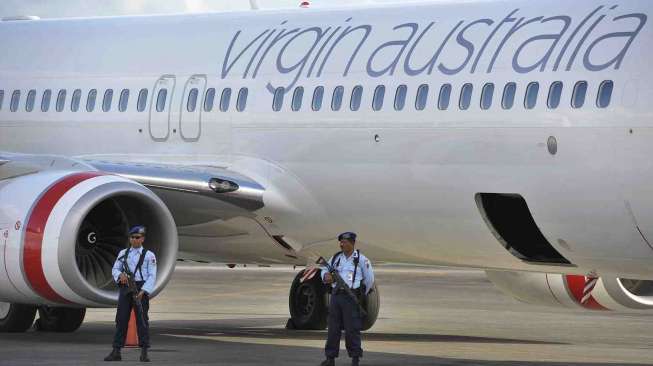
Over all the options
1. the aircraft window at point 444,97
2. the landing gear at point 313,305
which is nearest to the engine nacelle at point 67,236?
the aircraft window at point 444,97

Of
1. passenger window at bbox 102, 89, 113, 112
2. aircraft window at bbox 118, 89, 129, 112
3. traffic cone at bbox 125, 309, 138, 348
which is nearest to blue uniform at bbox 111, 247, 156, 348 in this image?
traffic cone at bbox 125, 309, 138, 348

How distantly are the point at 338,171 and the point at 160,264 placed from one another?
7.53 feet

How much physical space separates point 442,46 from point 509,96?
128 cm

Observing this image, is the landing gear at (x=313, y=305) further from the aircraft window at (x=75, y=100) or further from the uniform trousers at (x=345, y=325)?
the uniform trousers at (x=345, y=325)

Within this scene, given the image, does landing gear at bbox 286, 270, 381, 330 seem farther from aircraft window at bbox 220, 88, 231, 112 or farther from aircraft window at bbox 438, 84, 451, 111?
aircraft window at bbox 438, 84, 451, 111

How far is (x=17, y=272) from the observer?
19.5 m

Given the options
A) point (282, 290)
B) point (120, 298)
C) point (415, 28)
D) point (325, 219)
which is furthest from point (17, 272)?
point (282, 290)

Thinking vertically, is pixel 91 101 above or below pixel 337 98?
above

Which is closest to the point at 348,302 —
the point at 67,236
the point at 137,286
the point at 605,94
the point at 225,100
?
the point at 137,286

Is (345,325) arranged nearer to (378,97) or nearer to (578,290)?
(378,97)

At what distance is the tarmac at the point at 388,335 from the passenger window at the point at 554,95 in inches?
113

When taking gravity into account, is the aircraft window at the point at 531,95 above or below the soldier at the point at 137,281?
above

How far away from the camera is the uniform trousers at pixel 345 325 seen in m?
17.6

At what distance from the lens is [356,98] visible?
20469 mm
